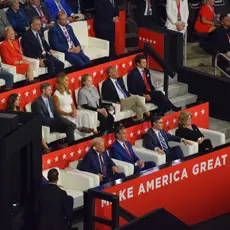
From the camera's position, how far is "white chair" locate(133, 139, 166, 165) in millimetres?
14375

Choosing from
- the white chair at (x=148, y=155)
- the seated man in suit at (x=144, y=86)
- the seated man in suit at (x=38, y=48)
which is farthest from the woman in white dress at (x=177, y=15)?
the white chair at (x=148, y=155)

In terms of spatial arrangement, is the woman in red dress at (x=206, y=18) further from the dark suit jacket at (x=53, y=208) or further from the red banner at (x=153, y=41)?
the dark suit jacket at (x=53, y=208)

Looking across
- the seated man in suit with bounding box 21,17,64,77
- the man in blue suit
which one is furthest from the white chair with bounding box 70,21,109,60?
the seated man in suit with bounding box 21,17,64,77

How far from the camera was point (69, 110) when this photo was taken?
15359 mm

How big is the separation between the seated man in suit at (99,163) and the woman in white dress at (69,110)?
1.37m

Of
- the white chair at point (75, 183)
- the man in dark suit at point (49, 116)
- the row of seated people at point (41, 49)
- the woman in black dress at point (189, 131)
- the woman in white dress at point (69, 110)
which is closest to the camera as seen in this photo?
the white chair at point (75, 183)

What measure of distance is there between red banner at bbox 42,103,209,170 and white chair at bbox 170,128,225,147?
22cm

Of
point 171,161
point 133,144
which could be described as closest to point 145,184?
point 171,161

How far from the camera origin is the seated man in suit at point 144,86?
16422mm

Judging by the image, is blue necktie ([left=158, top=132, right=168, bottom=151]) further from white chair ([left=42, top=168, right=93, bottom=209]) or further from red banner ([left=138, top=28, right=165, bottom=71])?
red banner ([left=138, top=28, right=165, bottom=71])

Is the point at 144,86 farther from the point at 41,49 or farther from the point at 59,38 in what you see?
the point at 41,49

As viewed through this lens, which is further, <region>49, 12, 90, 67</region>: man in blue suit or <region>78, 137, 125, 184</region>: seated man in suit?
<region>49, 12, 90, 67</region>: man in blue suit

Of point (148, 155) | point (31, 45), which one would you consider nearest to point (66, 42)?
point (31, 45)

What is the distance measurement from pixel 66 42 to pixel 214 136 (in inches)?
113
